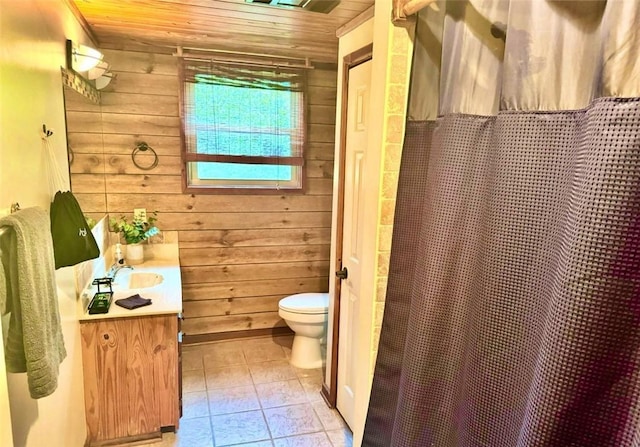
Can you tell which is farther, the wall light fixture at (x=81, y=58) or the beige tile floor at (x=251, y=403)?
the beige tile floor at (x=251, y=403)

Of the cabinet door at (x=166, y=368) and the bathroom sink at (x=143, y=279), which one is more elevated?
the bathroom sink at (x=143, y=279)

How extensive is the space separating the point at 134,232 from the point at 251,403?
1.42m

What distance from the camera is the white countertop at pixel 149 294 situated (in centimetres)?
226

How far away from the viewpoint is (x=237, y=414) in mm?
2678

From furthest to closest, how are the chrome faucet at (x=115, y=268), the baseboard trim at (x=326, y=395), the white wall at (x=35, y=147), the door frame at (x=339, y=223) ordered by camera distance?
the chrome faucet at (x=115, y=268) < the baseboard trim at (x=326, y=395) < the door frame at (x=339, y=223) < the white wall at (x=35, y=147)

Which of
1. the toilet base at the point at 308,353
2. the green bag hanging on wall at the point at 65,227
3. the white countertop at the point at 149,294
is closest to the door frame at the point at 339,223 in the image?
the toilet base at the point at 308,353

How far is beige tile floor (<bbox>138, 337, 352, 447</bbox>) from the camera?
2.47 m

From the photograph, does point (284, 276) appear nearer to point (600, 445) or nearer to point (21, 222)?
point (21, 222)

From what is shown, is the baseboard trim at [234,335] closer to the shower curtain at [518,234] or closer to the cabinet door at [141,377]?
the cabinet door at [141,377]

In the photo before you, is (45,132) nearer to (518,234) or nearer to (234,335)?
(518,234)

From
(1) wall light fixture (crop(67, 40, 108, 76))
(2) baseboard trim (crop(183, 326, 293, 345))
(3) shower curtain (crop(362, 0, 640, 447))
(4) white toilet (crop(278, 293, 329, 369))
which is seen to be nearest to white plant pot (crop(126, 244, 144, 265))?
(2) baseboard trim (crop(183, 326, 293, 345))

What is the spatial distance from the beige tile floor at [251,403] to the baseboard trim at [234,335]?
6 centimetres

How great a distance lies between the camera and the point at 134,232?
3129 mm

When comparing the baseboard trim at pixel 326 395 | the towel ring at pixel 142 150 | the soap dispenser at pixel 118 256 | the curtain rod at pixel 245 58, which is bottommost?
the baseboard trim at pixel 326 395
